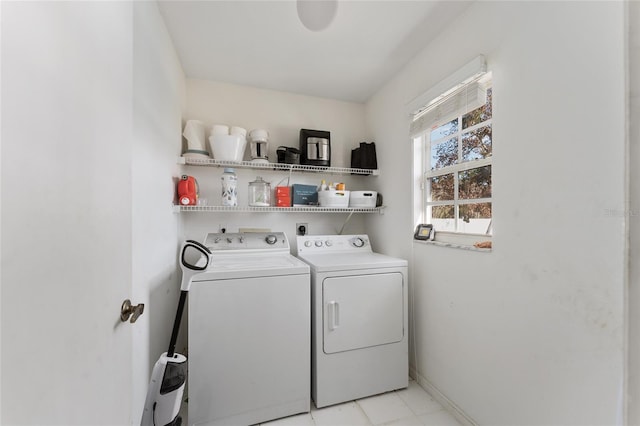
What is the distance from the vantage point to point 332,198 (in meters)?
2.32

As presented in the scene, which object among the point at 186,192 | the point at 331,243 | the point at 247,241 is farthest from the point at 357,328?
the point at 186,192

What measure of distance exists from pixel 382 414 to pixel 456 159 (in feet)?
5.77

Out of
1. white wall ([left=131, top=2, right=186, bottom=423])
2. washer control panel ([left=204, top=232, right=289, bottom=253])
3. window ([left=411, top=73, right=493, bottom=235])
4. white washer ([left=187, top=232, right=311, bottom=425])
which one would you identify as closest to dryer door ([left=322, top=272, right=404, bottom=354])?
white washer ([left=187, top=232, right=311, bottom=425])

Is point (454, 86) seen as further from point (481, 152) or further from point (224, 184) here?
point (224, 184)

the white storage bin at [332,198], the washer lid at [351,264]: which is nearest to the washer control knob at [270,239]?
the washer lid at [351,264]

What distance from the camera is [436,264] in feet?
5.84

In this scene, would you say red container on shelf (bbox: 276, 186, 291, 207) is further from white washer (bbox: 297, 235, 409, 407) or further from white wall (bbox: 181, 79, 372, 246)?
white washer (bbox: 297, 235, 409, 407)

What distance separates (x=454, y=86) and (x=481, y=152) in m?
0.44

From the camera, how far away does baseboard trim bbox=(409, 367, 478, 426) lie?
154 centimetres
